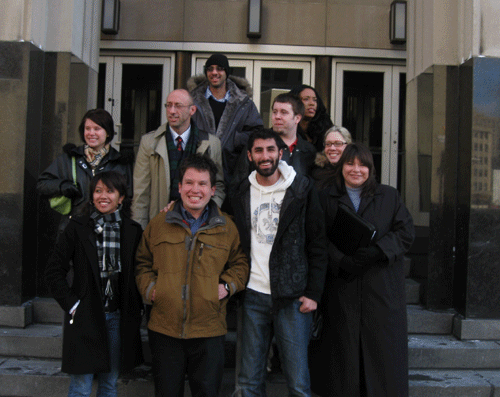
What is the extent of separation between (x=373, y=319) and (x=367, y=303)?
0.11 metres

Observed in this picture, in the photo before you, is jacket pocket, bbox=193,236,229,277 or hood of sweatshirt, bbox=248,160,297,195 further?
hood of sweatshirt, bbox=248,160,297,195

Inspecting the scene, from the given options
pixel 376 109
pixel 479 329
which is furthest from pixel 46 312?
pixel 376 109

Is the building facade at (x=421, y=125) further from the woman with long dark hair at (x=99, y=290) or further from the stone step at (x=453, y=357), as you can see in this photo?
the woman with long dark hair at (x=99, y=290)

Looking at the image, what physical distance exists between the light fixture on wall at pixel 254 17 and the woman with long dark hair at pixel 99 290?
410 centimetres

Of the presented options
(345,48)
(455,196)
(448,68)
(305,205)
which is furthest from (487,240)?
(345,48)

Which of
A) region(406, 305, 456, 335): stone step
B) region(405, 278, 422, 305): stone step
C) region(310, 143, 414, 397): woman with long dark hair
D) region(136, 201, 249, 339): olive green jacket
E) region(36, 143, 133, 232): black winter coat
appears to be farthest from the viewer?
region(405, 278, 422, 305): stone step

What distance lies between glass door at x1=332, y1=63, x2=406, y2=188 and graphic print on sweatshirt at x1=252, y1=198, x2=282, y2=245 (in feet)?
13.3

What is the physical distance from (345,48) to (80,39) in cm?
343

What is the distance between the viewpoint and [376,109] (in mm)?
7371

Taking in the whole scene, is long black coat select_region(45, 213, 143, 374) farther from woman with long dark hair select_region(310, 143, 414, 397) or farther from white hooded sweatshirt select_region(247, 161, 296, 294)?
woman with long dark hair select_region(310, 143, 414, 397)

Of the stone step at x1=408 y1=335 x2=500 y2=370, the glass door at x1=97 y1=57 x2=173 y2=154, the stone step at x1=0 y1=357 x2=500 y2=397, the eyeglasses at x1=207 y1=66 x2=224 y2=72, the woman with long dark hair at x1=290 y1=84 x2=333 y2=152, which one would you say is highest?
the glass door at x1=97 y1=57 x2=173 y2=154

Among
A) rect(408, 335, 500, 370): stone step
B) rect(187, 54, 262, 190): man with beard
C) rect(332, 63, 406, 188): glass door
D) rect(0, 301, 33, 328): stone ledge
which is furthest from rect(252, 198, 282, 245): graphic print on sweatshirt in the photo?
rect(332, 63, 406, 188): glass door

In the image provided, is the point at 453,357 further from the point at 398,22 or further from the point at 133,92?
the point at 133,92

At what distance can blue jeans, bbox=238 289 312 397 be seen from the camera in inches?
135
